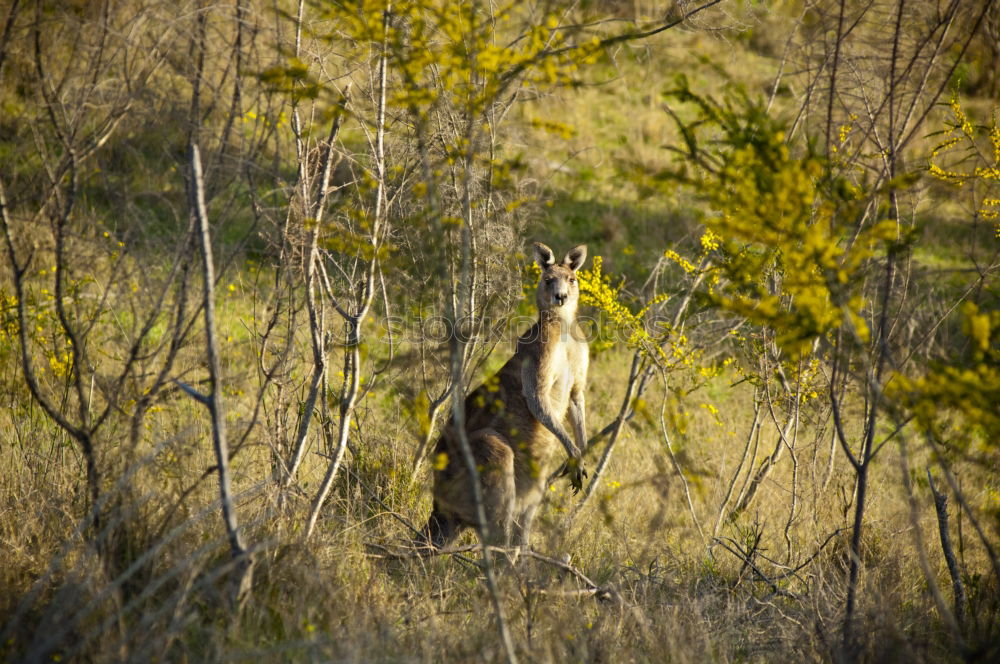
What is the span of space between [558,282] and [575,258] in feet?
1.31

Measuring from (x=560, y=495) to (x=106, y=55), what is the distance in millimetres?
5030

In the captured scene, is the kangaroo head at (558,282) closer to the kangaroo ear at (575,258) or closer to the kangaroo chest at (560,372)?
the kangaroo ear at (575,258)

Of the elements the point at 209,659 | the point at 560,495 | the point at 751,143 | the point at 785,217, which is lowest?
the point at 560,495

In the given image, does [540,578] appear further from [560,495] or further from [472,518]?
[560,495]

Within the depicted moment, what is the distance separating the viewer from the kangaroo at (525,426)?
5.20m

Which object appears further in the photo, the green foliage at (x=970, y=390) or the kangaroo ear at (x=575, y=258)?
the kangaroo ear at (x=575, y=258)

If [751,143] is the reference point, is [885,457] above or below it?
below

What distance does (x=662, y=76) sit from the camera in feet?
49.6

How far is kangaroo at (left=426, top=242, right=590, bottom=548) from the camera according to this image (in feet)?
17.1

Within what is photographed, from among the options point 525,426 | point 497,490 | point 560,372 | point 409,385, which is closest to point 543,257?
point 560,372

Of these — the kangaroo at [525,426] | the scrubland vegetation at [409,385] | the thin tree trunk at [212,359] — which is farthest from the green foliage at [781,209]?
the thin tree trunk at [212,359]

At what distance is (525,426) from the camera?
583cm

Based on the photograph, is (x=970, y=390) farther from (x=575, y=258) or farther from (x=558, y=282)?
(x=575, y=258)

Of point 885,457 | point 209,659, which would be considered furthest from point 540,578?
point 885,457
